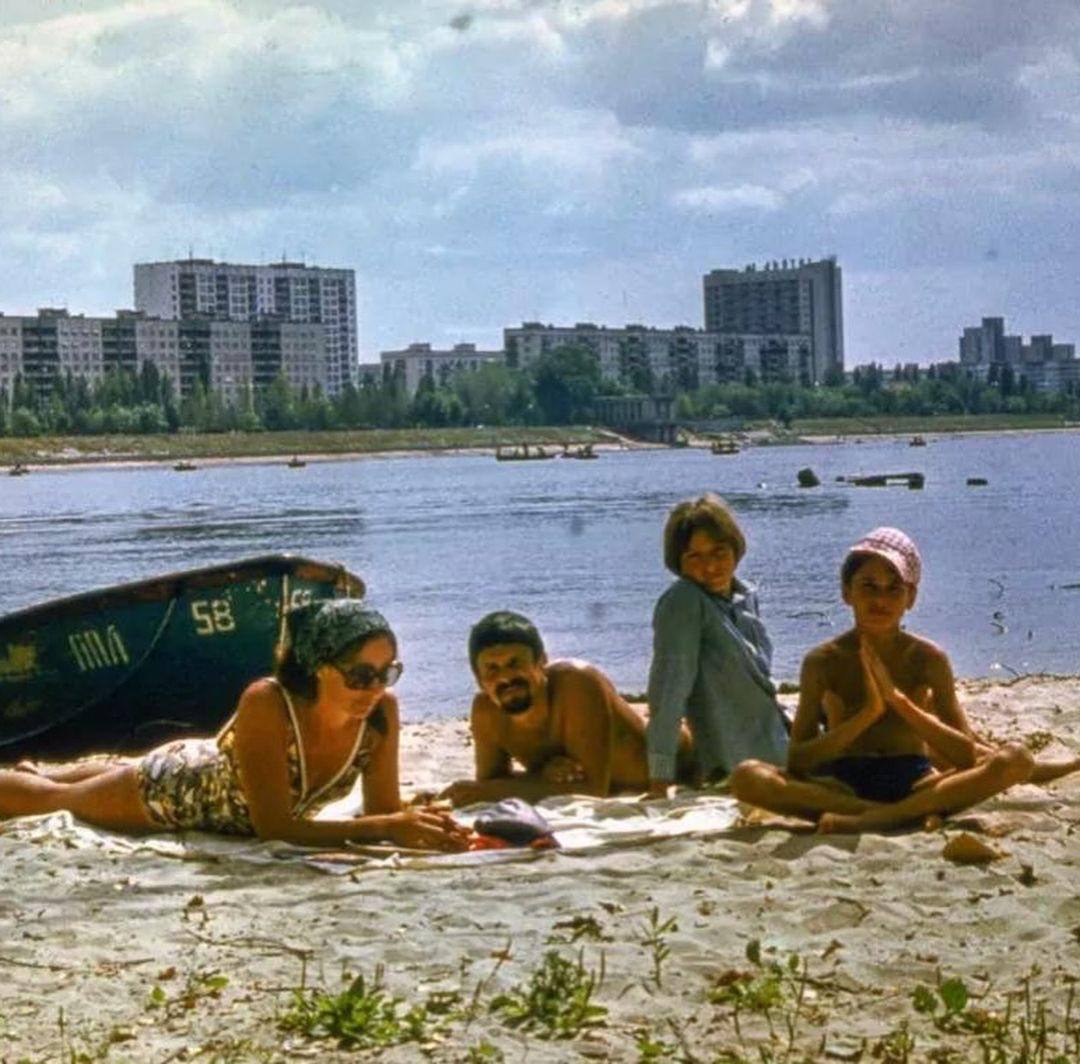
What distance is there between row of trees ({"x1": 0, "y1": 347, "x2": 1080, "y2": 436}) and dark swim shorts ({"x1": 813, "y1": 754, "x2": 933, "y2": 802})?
466 ft

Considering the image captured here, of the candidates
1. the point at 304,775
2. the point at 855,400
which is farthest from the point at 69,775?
the point at 855,400

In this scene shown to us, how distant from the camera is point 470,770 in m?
9.62

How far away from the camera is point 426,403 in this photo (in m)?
161

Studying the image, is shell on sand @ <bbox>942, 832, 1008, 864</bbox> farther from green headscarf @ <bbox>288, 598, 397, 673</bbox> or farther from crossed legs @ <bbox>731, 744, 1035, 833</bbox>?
green headscarf @ <bbox>288, 598, 397, 673</bbox>

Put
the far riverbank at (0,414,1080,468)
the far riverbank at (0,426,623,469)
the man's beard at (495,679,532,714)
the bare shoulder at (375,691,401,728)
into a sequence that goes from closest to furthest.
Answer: the bare shoulder at (375,691,401,728), the man's beard at (495,679,532,714), the far riverbank at (0,426,623,469), the far riverbank at (0,414,1080,468)

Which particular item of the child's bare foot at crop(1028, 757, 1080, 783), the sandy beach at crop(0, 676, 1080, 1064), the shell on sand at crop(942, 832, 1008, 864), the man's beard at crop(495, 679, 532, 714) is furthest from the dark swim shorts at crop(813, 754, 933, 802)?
the man's beard at crop(495, 679, 532, 714)

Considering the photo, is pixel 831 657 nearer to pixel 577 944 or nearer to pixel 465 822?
pixel 465 822

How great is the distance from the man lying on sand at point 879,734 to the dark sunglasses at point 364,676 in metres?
1.26

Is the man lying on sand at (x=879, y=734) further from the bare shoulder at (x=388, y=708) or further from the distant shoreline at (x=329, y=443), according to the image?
the distant shoreline at (x=329, y=443)

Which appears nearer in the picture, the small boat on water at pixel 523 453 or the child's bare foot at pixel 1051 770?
the child's bare foot at pixel 1051 770

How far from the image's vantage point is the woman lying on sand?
6.43 m

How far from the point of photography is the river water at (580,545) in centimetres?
2220

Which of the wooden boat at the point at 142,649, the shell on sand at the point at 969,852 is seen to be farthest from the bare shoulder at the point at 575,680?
the wooden boat at the point at 142,649

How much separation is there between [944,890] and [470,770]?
421cm
